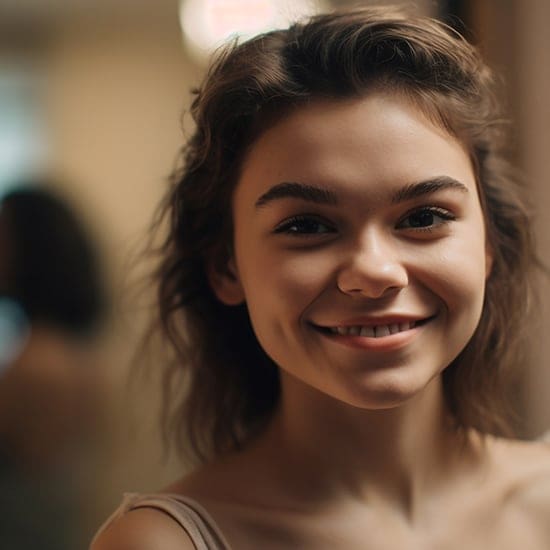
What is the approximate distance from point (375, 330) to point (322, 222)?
126 mm

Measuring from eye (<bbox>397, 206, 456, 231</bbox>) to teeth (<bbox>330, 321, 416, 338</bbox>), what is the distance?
10cm

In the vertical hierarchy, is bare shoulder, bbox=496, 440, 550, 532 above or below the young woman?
below

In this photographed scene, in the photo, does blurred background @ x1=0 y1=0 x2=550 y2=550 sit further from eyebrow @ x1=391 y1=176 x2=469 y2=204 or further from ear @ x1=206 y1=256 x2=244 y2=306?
eyebrow @ x1=391 y1=176 x2=469 y2=204

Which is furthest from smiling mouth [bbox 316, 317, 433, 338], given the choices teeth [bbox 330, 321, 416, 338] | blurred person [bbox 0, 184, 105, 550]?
blurred person [bbox 0, 184, 105, 550]

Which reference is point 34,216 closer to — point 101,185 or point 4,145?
point 4,145

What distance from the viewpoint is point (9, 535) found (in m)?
1.64

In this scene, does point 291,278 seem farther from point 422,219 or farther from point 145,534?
point 145,534

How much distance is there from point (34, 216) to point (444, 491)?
1129mm

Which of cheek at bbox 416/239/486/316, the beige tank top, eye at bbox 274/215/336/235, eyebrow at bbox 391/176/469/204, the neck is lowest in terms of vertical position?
the beige tank top

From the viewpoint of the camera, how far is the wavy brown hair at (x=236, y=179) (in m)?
1.04

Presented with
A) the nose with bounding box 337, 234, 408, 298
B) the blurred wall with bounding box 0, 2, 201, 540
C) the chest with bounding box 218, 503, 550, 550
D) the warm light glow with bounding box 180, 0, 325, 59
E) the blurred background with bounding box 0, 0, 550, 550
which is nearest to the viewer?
the nose with bounding box 337, 234, 408, 298

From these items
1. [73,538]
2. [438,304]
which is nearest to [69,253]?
[73,538]

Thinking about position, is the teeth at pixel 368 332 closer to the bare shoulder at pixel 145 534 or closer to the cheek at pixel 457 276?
the cheek at pixel 457 276

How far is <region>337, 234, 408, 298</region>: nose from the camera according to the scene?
0.96m
